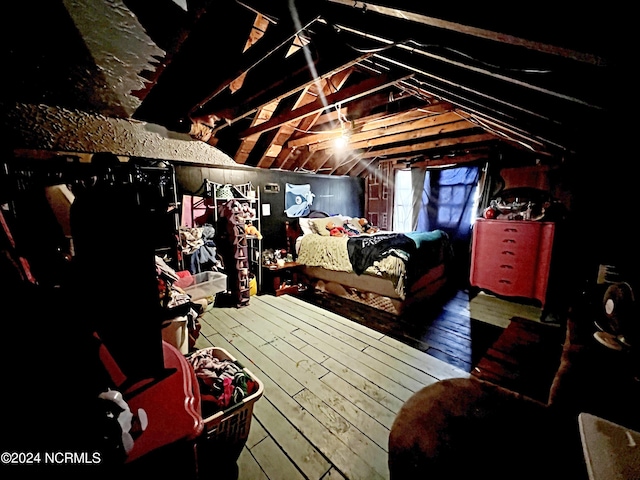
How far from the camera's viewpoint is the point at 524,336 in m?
2.84

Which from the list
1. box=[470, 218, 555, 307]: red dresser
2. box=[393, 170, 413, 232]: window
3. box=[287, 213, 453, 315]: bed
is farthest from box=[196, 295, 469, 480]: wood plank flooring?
box=[393, 170, 413, 232]: window

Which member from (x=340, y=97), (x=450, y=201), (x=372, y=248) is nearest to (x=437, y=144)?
(x=450, y=201)

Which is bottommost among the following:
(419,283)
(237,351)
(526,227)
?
(237,351)

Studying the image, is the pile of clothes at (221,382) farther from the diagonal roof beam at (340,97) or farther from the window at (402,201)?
the window at (402,201)

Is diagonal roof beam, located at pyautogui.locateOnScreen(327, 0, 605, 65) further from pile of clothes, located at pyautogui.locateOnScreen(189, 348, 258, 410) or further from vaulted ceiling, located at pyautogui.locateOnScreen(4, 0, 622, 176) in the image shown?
pile of clothes, located at pyautogui.locateOnScreen(189, 348, 258, 410)

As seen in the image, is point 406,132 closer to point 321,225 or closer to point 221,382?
point 321,225

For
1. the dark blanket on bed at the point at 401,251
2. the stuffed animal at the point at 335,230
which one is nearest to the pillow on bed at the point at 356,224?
the stuffed animal at the point at 335,230

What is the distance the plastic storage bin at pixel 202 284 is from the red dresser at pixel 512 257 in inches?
163

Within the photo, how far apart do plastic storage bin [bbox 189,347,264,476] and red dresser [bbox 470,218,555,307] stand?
410 cm

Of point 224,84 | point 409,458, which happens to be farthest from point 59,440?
point 224,84

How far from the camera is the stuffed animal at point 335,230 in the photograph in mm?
4746

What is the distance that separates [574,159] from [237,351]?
500 centimetres

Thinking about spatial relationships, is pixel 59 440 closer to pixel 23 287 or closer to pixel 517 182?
pixel 23 287

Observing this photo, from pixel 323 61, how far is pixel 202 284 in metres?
2.77
